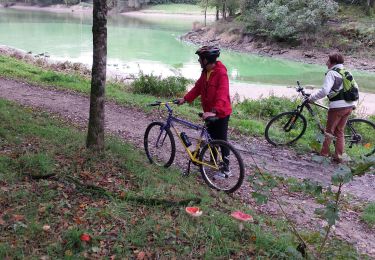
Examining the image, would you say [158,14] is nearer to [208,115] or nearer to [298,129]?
[298,129]

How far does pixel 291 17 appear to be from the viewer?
1507 inches

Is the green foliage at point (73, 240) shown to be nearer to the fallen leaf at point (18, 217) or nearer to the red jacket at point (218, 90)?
the fallen leaf at point (18, 217)

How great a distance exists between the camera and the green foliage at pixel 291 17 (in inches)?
1472

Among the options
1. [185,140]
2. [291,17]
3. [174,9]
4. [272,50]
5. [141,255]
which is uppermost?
[174,9]

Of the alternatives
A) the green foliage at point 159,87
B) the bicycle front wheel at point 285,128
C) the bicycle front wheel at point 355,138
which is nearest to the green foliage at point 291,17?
the green foliage at point 159,87

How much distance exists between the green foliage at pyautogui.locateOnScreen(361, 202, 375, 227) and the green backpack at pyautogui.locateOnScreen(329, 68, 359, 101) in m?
2.10

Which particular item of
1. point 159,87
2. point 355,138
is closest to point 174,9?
point 159,87

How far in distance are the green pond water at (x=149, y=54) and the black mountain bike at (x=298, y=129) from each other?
50.7 feet

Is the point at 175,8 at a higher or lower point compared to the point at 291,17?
higher

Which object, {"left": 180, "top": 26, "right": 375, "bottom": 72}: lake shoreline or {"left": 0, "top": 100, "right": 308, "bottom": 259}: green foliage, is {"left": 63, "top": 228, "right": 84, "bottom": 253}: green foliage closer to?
{"left": 0, "top": 100, "right": 308, "bottom": 259}: green foliage

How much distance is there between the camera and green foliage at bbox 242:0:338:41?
37394 millimetres

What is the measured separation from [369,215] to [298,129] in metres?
3.50

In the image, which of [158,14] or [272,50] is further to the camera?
[158,14]

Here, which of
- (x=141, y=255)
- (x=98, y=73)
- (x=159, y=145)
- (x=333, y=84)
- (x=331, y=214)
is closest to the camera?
(x=331, y=214)
